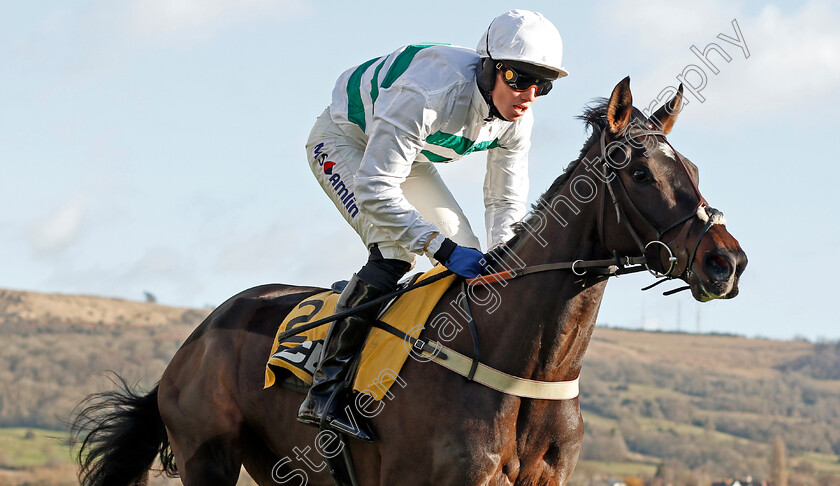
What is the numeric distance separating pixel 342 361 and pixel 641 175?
82.3 inches

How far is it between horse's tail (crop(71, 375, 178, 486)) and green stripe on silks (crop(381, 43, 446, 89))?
11.6 ft

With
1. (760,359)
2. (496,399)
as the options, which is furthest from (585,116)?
(760,359)

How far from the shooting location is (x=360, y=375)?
227 inches

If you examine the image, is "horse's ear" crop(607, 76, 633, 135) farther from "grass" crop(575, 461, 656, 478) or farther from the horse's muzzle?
"grass" crop(575, 461, 656, 478)

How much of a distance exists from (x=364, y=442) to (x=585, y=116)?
2289 mm

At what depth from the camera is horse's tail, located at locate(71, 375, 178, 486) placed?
25.9ft

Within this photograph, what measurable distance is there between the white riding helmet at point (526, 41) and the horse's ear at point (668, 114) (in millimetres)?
623

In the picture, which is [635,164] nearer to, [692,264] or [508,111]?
[692,264]

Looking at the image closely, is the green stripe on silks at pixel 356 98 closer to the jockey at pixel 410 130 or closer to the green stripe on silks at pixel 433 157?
the jockey at pixel 410 130

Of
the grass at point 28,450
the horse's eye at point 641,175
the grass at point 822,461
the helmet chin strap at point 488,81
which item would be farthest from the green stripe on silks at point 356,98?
the grass at point 822,461

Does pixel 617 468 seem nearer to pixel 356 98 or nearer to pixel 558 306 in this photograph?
pixel 356 98

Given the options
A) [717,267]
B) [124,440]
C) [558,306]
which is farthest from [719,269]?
[124,440]

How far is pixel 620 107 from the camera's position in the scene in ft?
17.2

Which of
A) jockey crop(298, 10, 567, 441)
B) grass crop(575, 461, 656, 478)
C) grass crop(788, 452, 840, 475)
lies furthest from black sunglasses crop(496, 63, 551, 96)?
grass crop(788, 452, 840, 475)
